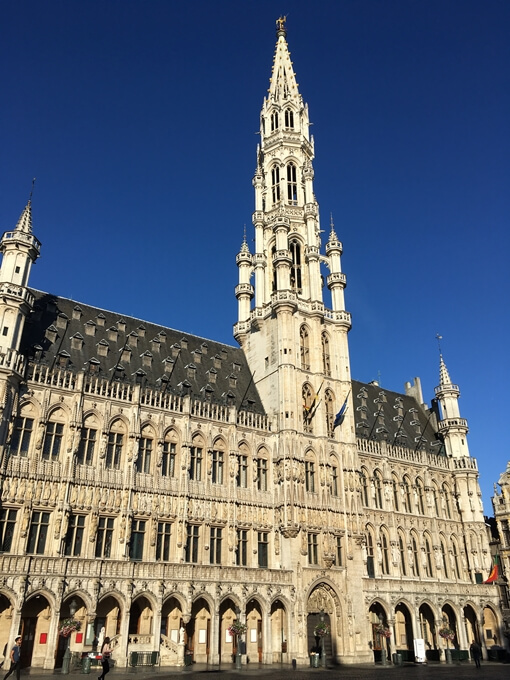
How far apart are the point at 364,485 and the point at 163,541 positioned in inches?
874

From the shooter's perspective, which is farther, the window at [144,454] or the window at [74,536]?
the window at [144,454]

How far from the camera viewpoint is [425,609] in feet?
185

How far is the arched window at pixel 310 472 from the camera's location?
5040 centimetres

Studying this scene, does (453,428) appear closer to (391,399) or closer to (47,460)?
(391,399)

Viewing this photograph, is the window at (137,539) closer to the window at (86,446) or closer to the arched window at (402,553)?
the window at (86,446)

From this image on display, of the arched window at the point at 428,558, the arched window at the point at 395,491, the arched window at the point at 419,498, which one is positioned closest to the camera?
the arched window at the point at 428,558

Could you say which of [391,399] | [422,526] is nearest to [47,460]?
[422,526]

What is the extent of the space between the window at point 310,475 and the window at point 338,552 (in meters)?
4.60

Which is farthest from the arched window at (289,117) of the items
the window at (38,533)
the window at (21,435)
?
the window at (38,533)

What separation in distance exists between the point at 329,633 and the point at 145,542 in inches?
686

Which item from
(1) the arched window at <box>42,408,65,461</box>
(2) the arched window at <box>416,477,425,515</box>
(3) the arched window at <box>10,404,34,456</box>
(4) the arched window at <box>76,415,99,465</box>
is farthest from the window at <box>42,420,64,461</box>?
(2) the arched window at <box>416,477,425,515</box>

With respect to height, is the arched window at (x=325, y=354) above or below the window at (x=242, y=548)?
above

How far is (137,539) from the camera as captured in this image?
135 ft

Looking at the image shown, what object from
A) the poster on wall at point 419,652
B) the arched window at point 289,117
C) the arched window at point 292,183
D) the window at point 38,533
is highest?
the arched window at point 289,117
